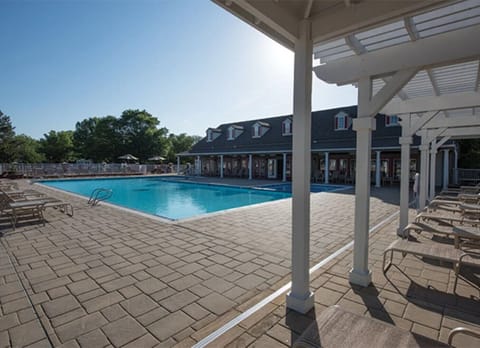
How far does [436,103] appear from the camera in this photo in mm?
5004

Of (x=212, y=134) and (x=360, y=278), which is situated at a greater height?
(x=212, y=134)

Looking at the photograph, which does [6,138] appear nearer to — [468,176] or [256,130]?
[256,130]

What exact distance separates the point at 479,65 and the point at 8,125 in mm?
38300

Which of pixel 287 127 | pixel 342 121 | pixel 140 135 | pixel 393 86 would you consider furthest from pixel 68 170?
pixel 393 86

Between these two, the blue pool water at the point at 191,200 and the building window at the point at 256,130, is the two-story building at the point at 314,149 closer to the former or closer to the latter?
the building window at the point at 256,130

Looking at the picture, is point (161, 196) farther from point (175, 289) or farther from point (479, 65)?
point (479, 65)

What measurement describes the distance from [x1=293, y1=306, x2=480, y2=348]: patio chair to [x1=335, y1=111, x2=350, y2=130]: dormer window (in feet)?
62.4

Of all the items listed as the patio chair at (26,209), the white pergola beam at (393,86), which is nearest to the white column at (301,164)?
the white pergola beam at (393,86)

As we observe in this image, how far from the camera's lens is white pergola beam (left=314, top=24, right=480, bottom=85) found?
2.63 metres

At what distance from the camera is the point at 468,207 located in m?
5.30

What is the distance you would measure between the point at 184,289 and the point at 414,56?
3.82m

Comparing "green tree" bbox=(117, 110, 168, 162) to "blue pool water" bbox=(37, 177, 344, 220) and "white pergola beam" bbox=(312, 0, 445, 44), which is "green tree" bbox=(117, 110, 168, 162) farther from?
"white pergola beam" bbox=(312, 0, 445, 44)

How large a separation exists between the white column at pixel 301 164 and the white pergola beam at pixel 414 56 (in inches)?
45.4

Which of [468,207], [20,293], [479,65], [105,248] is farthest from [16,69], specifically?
[468,207]
